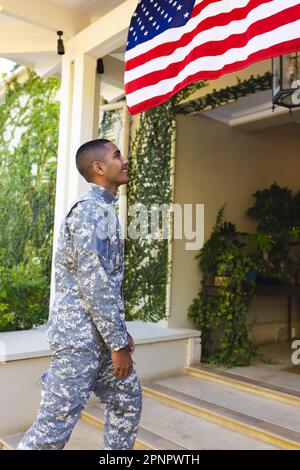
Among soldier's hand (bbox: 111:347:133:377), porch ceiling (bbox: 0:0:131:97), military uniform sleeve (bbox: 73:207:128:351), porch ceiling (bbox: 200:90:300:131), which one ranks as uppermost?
porch ceiling (bbox: 0:0:131:97)

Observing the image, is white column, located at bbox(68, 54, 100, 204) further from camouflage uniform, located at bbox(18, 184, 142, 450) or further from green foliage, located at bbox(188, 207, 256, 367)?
camouflage uniform, located at bbox(18, 184, 142, 450)

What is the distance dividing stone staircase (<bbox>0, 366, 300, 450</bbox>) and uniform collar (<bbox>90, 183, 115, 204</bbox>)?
1657mm

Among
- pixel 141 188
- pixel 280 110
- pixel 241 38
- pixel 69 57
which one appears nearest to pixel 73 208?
pixel 241 38

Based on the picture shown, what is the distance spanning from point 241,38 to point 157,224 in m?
2.63

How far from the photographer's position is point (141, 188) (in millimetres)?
5145

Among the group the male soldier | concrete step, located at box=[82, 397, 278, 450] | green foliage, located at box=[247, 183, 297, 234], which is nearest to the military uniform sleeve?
the male soldier

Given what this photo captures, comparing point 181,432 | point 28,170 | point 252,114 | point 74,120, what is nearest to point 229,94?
point 252,114

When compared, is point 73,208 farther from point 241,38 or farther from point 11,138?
point 11,138

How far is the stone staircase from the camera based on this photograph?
293 cm

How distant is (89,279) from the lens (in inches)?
74.5

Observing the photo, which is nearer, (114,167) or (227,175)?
(114,167)

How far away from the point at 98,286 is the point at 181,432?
1711 mm

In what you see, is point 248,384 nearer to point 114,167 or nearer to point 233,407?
point 233,407

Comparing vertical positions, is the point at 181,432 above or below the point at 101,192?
below
